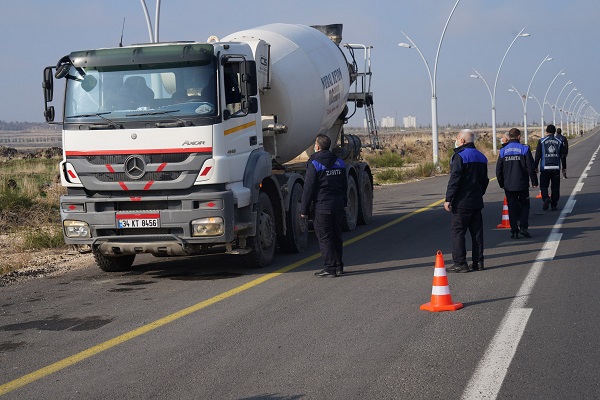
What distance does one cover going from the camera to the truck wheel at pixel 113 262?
12.0m

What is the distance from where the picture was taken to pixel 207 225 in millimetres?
10695

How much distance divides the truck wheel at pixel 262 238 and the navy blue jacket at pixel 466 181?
2.63m

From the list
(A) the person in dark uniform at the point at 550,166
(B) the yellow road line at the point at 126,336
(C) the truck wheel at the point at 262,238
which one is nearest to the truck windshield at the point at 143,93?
(C) the truck wheel at the point at 262,238

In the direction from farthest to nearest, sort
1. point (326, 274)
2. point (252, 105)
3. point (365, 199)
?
point (365, 199) < point (252, 105) < point (326, 274)

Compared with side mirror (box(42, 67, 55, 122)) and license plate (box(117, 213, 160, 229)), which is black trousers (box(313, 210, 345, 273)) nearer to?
license plate (box(117, 213, 160, 229))

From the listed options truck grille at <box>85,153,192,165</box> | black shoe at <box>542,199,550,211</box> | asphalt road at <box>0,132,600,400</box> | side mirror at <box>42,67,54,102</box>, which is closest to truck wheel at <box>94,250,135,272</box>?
asphalt road at <box>0,132,600,400</box>

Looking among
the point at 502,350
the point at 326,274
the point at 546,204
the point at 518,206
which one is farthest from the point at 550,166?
the point at 502,350

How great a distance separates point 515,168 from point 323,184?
4.93 meters

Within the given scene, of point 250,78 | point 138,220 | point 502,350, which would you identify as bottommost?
point 502,350

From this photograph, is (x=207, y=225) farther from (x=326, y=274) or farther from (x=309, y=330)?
(x=309, y=330)

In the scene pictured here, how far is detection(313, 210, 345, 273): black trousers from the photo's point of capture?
1091cm

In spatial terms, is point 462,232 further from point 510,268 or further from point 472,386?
point 472,386

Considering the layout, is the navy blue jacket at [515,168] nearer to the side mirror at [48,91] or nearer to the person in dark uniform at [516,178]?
the person in dark uniform at [516,178]

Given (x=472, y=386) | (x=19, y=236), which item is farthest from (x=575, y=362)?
(x=19, y=236)
